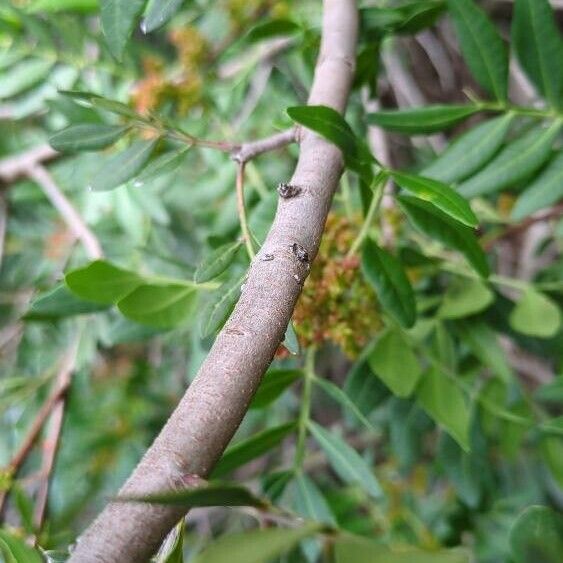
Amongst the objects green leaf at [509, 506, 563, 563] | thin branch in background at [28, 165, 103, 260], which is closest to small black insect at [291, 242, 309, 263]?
green leaf at [509, 506, 563, 563]

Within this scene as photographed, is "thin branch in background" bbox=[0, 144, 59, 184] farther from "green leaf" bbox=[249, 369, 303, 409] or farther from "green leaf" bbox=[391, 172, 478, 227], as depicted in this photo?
"green leaf" bbox=[391, 172, 478, 227]

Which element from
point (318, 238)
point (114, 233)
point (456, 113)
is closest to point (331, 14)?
point (456, 113)

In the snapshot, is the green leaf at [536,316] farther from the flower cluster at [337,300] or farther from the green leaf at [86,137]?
the green leaf at [86,137]

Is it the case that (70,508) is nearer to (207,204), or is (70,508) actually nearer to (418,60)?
(207,204)

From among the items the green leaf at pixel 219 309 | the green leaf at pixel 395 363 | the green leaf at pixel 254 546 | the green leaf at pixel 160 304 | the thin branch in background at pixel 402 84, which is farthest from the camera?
the thin branch in background at pixel 402 84

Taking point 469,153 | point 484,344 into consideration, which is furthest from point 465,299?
point 469,153

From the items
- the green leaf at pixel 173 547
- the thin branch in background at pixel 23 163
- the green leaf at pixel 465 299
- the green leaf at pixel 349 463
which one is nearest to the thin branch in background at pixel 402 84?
the green leaf at pixel 465 299
